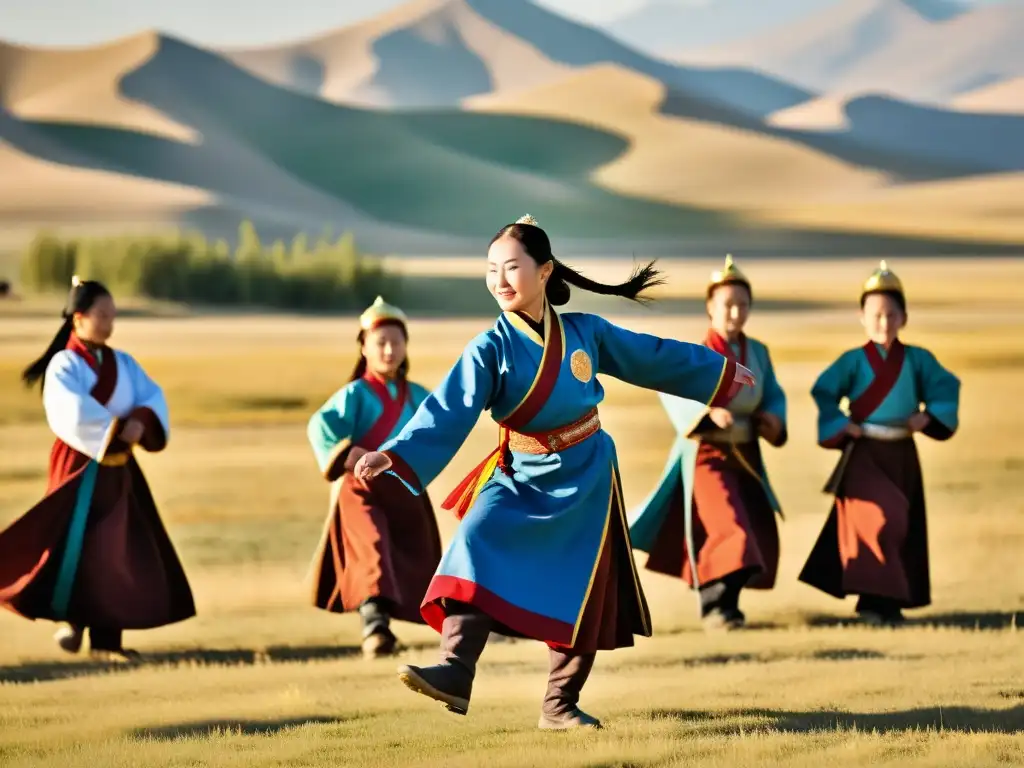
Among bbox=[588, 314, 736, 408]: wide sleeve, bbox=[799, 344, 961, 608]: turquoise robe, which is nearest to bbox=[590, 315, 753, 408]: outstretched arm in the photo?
bbox=[588, 314, 736, 408]: wide sleeve

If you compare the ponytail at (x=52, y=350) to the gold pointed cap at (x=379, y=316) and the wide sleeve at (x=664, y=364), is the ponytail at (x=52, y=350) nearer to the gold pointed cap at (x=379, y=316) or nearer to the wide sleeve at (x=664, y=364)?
the gold pointed cap at (x=379, y=316)

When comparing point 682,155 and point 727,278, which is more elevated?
point 682,155

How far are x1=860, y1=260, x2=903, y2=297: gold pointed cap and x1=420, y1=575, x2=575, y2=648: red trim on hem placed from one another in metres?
3.15

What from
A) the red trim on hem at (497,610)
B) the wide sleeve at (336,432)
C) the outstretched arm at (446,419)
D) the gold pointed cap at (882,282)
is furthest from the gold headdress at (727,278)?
the red trim on hem at (497,610)

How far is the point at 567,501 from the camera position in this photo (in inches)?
194

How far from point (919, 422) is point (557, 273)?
114 inches

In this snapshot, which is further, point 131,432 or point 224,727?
point 131,432

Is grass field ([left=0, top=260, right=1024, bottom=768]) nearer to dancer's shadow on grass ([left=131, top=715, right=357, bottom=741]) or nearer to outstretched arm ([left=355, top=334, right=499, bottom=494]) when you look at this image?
dancer's shadow on grass ([left=131, top=715, right=357, bottom=741])

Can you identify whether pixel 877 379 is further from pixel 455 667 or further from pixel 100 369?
pixel 455 667

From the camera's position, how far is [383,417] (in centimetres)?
708

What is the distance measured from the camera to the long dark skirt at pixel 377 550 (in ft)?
23.0

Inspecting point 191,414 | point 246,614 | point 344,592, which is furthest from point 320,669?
point 191,414

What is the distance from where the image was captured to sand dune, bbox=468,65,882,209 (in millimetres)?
98000

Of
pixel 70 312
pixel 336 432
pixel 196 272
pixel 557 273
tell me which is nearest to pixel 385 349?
pixel 336 432
